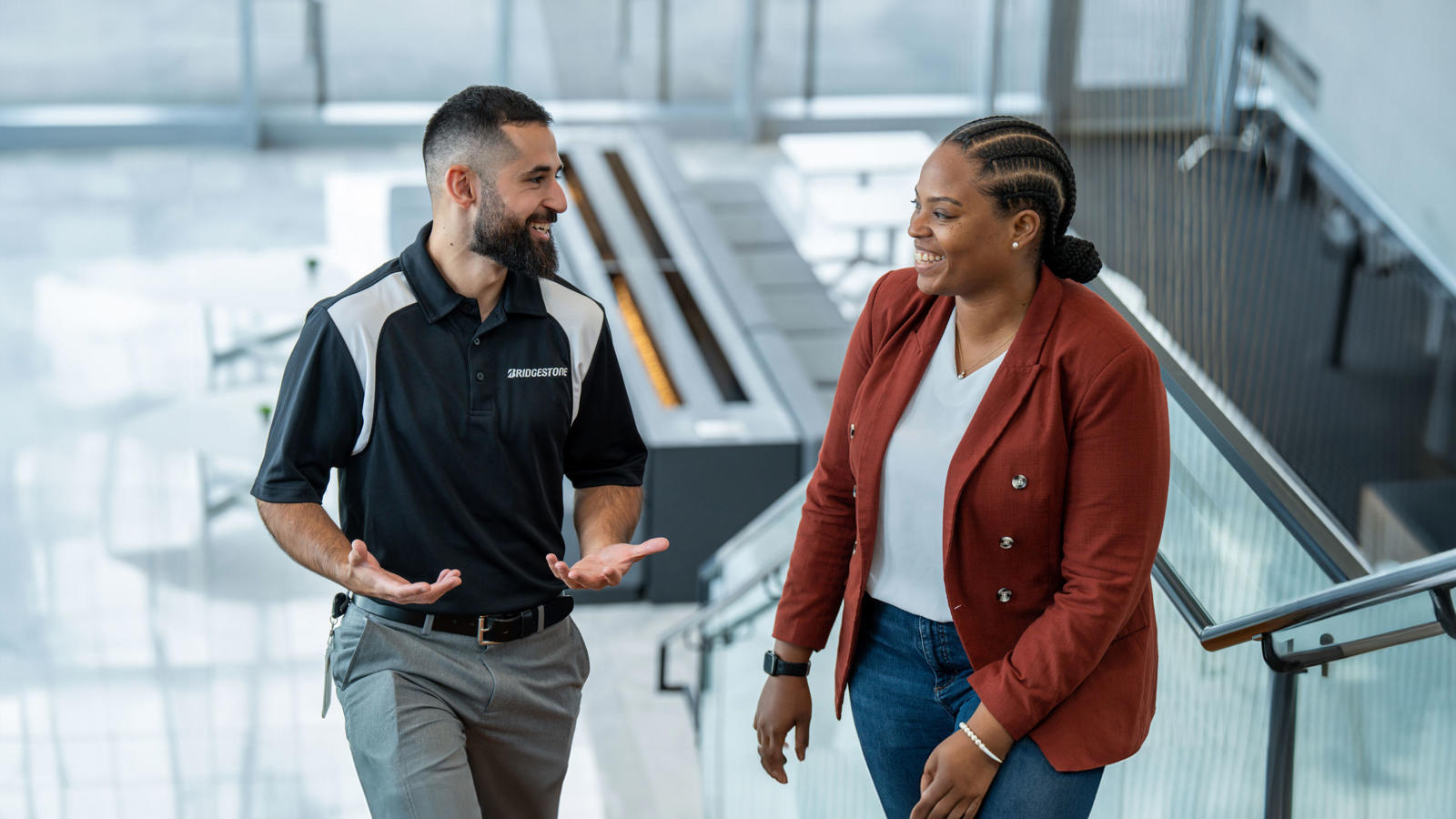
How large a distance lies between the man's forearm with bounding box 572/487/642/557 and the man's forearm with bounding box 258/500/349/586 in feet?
1.35

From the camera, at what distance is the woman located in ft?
7.18

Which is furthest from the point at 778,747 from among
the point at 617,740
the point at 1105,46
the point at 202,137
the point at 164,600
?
the point at 202,137

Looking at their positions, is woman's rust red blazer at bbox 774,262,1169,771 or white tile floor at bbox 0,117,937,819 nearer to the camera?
woman's rust red blazer at bbox 774,262,1169,771

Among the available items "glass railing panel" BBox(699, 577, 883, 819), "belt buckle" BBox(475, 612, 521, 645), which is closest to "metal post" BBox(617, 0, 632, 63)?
"glass railing panel" BBox(699, 577, 883, 819)

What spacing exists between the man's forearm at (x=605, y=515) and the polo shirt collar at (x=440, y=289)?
0.36 m

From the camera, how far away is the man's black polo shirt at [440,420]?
2516 mm

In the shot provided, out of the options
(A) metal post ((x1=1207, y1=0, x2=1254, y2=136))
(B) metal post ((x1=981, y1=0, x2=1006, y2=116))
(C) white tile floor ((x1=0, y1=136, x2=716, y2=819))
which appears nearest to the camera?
(C) white tile floor ((x1=0, y1=136, x2=716, y2=819))

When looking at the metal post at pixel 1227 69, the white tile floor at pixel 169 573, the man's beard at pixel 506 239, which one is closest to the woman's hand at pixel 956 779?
the man's beard at pixel 506 239

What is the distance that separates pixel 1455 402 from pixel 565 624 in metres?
6.56

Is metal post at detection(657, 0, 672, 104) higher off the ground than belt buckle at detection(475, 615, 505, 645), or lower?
lower

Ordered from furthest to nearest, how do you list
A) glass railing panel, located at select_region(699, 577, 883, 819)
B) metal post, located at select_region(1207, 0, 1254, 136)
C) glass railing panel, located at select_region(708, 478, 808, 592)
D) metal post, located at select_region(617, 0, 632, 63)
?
metal post, located at select_region(617, 0, 632, 63), metal post, located at select_region(1207, 0, 1254, 136), glass railing panel, located at select_region(708, 478, 808, 592), glass railing panel, located at select_region(699, 577, 883, 819)

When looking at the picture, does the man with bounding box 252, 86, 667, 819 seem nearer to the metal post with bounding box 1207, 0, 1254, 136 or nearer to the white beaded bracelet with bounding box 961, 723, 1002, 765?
the white beaded bracelet with bounding box 961, 723, 1002, 765

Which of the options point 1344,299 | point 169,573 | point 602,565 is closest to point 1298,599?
point 602,565

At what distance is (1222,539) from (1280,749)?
53 centimetres
